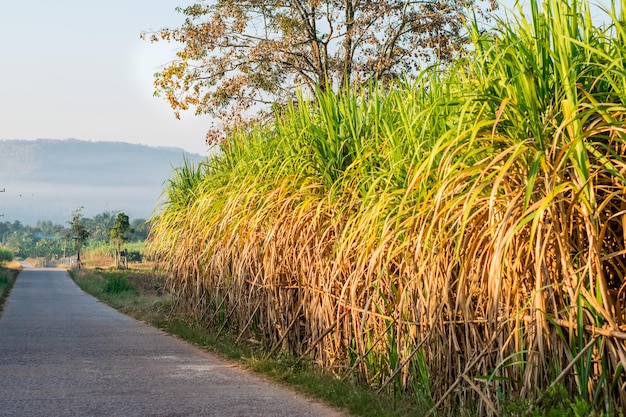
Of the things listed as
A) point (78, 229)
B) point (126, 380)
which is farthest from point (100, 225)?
point (126, 380)

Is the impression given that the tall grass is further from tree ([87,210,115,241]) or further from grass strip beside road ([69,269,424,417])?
tree ([87,210,115,241])

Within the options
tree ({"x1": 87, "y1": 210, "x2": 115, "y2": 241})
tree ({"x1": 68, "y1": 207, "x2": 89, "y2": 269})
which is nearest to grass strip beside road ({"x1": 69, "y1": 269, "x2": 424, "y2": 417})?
tree ({"x1": 68, "y1": 207, "x2": 89, "y2": 269})

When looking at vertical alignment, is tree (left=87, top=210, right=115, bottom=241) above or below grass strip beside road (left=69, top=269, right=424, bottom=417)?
above

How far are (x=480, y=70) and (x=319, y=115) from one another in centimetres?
355

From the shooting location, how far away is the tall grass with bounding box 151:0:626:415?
5.32 m

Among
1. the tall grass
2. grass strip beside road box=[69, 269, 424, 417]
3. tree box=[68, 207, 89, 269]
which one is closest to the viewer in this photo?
the tall grass

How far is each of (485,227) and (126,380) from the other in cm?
426

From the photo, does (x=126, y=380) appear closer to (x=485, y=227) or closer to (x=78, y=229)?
(x=485, y=227)

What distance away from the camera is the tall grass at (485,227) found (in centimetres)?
532

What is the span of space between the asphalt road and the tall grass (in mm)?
799

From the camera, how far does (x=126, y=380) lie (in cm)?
888

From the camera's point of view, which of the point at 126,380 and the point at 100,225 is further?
the point at 100,225

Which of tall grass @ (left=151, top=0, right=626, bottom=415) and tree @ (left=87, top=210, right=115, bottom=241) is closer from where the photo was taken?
tall grass @ (left=151, top=0, right=626, bottom=415)

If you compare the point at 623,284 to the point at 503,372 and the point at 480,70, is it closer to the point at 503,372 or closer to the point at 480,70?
the point at 503,372
